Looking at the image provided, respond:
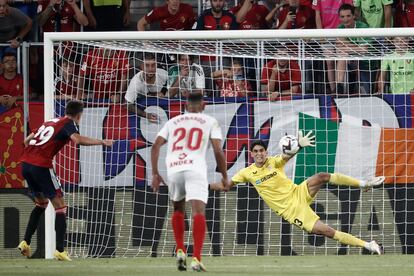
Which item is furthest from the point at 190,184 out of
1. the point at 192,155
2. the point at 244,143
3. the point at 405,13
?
the point at 405,13

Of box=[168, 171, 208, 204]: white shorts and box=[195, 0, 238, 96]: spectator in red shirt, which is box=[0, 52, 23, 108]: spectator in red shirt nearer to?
box=[195, 0, 238, 96]: spectator in red shirt

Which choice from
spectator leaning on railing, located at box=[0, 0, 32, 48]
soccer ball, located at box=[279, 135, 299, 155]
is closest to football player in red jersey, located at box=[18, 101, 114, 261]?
soccer ball, located at box=[279, 135, 299, 155]

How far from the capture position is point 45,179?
15.3m

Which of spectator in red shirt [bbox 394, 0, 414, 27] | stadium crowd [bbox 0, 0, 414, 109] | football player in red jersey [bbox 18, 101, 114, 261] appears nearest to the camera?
football player in red jersey [bbox 18, 101, 114, 261]

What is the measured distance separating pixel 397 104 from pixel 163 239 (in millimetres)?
3837

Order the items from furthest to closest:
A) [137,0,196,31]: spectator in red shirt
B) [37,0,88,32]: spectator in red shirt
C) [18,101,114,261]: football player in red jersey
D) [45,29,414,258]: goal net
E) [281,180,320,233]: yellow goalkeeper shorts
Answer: [37,0,88,32]: spectator in red shirt
[137,0,196,31]: spectator in red shirt
[45,29,414,258]: goal net
[281,180,320,233]: yellow goalkeeper shorts
[18,101,114,261]: football player in red jersey

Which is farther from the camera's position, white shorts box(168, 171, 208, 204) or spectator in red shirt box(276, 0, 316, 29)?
spectator in red shirt box(276, 0, 316, 29)

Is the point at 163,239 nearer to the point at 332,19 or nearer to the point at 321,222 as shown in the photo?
the point at 321,222

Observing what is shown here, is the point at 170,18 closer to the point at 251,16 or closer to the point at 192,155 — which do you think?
the point at 251,16

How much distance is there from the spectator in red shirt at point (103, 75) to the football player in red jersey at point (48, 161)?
98.4 inches

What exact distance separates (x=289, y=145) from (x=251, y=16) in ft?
12.5

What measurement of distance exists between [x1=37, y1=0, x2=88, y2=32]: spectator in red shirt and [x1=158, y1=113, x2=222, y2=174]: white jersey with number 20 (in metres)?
7.03

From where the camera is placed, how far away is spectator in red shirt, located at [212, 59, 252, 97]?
17.8 m

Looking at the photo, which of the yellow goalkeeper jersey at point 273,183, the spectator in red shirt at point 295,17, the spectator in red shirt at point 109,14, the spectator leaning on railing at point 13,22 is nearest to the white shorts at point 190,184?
the yellow goalkeeper jersey at point 273,183
